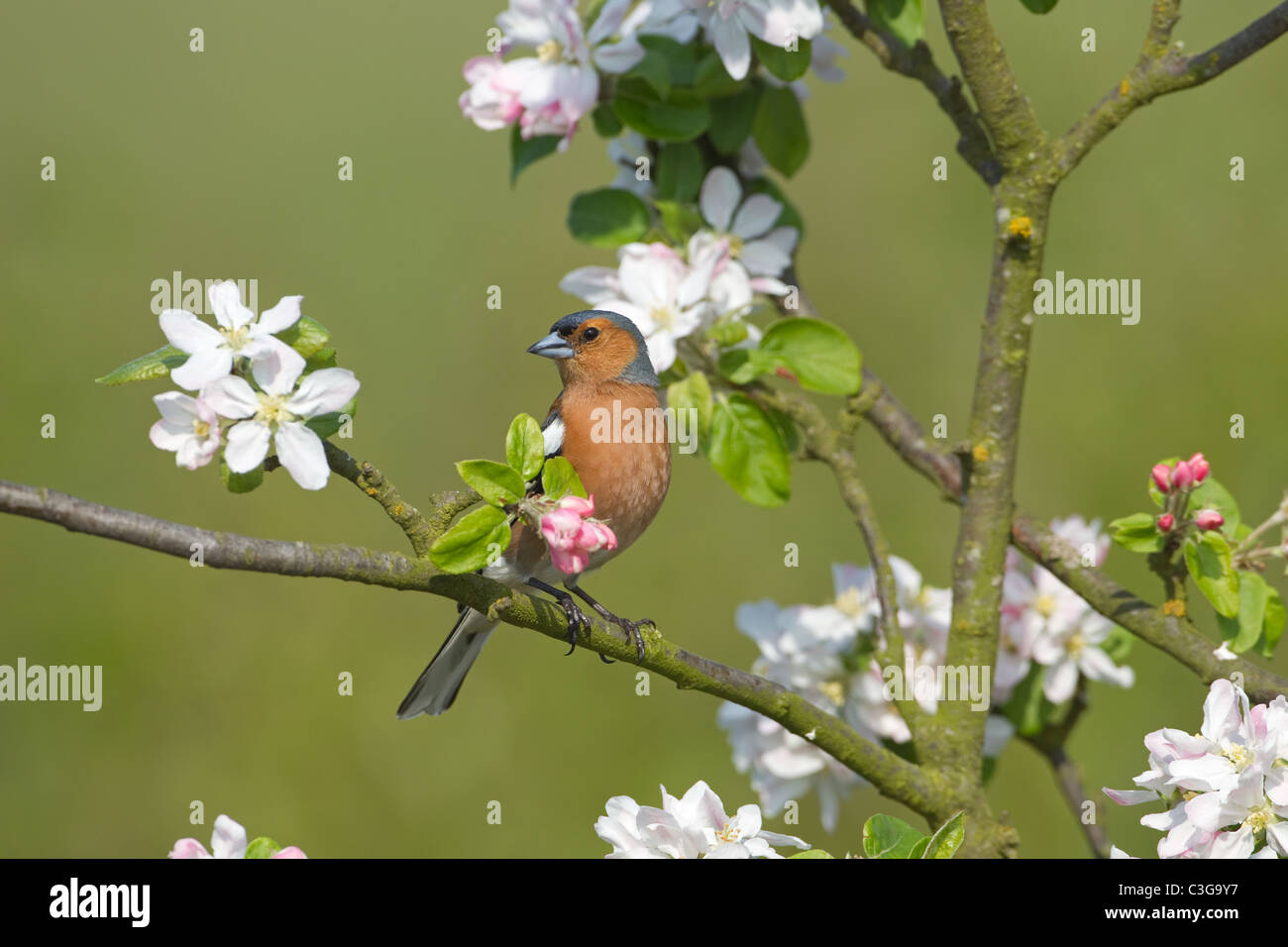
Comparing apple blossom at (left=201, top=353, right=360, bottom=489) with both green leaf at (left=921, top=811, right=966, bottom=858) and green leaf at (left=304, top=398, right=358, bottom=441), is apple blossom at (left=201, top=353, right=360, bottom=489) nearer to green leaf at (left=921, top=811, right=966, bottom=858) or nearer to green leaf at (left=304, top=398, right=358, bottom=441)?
green leaf at (left=304, top=398, right=358, bottom=441)

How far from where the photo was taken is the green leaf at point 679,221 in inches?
107

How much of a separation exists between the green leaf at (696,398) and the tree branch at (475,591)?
0.59 meters

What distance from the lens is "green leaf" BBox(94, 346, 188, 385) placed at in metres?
1.60

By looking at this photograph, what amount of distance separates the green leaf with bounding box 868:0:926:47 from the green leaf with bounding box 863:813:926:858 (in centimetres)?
153

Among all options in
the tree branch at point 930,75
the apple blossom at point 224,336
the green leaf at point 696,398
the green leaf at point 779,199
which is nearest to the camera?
the apple blossom at point 224,336

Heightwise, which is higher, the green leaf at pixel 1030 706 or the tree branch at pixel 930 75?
the tree branch at pixel 930 75

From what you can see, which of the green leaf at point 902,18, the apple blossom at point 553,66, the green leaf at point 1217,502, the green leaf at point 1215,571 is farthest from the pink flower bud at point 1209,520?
the apple blossom at point 553,66

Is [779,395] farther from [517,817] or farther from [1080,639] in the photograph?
[517,817]

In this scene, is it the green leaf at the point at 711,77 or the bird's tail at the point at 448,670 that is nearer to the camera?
the green leaf at the point at 711,77

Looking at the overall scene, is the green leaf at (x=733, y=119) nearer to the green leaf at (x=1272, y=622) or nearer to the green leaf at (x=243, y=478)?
the green leaf at (x=1272, y=622)

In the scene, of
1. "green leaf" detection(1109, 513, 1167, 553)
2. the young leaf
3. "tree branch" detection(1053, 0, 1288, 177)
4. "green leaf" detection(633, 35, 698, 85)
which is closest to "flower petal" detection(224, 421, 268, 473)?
the young leaf

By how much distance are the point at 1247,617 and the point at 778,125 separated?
1401 millimetres
